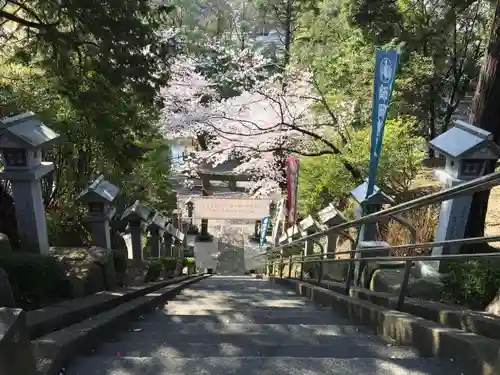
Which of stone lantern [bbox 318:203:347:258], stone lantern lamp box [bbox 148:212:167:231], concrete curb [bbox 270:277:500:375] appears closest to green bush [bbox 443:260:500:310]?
concrete curb [bbox 270:277:500:375]

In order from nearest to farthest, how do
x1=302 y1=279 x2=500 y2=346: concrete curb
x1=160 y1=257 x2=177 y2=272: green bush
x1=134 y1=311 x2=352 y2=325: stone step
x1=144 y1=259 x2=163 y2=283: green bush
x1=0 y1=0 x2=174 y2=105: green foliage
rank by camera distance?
1. x1=302 y1=279 x2=500 y2=346: concrete curb
2. x1=134 y1=311 x2=352 y2=325: stone step
3. x1=0 y1=0 x2=174 y2=105: green foliage
4. x1=144 y1=259 x2=163 y2=283: green bush
5. x1=160 y1=257 x2=177 y2=272: green bush

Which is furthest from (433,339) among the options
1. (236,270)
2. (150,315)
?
(236,270)

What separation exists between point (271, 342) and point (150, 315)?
2.14 metres

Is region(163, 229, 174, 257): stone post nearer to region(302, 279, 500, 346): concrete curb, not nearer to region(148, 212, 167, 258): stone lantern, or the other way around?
region(148, 212, 167, 258): stone lantern

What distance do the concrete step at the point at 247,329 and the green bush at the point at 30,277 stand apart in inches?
31.3

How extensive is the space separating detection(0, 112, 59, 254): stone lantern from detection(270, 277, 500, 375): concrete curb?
9.71 ft

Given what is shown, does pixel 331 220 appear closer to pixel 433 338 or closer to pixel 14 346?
pixel 433 338

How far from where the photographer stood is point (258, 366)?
93.4 inches

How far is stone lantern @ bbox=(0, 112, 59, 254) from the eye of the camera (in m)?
4.23

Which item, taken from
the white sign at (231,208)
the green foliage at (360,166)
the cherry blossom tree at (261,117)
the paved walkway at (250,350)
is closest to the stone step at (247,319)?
the paved walkway at (250,350)

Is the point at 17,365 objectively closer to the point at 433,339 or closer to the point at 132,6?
the point at 433,339

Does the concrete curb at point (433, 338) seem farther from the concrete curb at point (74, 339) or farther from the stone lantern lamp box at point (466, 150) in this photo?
the concrete curb at point (74, 339)

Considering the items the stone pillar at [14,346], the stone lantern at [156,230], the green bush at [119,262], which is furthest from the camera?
the stone lantern at [156,230]

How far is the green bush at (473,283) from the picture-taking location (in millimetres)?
4402
